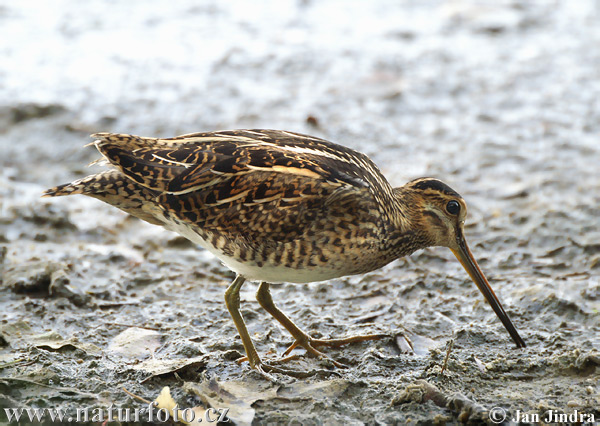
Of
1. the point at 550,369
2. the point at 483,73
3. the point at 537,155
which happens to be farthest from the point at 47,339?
the point at 483,73

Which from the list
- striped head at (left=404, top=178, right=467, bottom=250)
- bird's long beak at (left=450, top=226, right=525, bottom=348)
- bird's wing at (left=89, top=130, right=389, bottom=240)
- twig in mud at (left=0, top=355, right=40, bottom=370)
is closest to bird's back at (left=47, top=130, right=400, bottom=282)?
bird's wing at (left=89, top=130, right=389, bottom=240)

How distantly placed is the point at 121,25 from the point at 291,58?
228cm

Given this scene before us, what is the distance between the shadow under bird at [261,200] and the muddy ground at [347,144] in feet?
1.51

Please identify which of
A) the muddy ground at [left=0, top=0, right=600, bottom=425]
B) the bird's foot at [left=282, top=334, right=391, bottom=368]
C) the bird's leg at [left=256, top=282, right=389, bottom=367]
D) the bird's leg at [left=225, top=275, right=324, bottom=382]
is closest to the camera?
the muddy ground at [left=0, top=0, right=600, bottom=425]

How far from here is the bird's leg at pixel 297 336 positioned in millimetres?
5238

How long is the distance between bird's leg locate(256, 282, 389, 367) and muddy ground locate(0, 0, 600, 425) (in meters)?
0.11

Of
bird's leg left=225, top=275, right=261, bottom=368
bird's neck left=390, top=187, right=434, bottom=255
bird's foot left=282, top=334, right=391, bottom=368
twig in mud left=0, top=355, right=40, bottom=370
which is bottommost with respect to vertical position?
bird's foot left=282, top=334, right=391, bottom=368

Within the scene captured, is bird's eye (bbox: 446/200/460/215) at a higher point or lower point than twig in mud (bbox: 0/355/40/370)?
higher

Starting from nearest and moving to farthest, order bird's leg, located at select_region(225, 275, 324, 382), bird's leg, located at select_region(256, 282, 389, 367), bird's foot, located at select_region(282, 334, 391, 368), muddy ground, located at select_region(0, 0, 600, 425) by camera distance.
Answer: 1. muddy ground, located at select_region(0, 0, 600, 425)
2. bird's leg, located at select_region(225, 275, 324, 382)
3. bird's foot, located at select_region(282, 334, 391, 368)
4. bird's leg, located at select_region(256, 282, 389, 367)

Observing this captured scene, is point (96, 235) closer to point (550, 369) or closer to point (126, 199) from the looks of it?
point (126, 199)

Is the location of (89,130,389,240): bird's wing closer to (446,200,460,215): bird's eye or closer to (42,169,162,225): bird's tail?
(42,169,162,225): bird's tail

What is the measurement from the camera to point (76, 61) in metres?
9.42

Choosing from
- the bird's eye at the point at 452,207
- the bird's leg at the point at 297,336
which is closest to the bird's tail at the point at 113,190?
the bird's leg at the point at 297,336

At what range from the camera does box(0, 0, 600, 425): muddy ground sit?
4.75m
